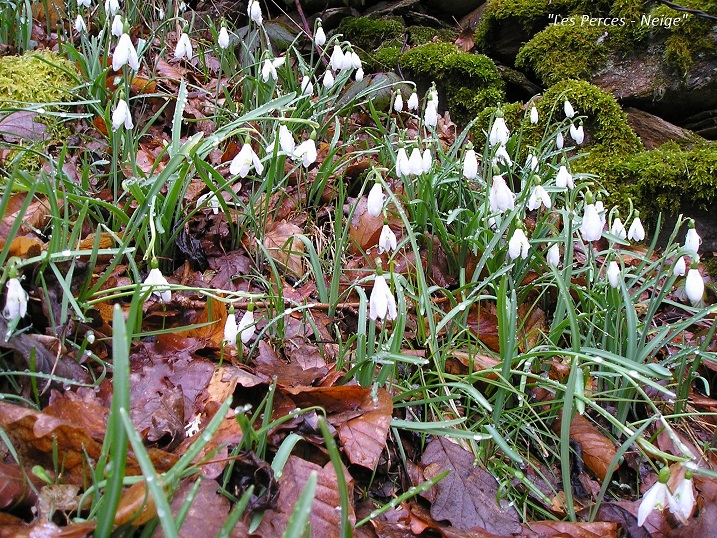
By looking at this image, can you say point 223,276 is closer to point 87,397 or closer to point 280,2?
point 87,397

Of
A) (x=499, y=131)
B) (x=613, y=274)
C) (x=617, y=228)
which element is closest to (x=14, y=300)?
(x=613, y=274)

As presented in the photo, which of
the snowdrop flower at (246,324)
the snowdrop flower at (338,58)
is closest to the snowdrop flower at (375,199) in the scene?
the snowdrop flower at (246,324)

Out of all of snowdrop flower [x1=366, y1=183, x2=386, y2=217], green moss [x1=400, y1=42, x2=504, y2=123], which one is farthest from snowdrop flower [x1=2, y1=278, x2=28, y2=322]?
green moss [x1=400, y1=42, x2=504, y2=123]

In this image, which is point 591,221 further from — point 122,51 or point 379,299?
point 122,51

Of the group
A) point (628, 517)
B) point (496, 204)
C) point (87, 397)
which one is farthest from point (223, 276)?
point (628, 517)

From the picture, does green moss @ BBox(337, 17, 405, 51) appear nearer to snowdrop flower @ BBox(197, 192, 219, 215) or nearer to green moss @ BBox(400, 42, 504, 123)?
green moss @ BBox(400, 42, 504, 123)

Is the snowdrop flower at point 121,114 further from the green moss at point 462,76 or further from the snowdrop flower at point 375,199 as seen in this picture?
the green moss at point 462,76
